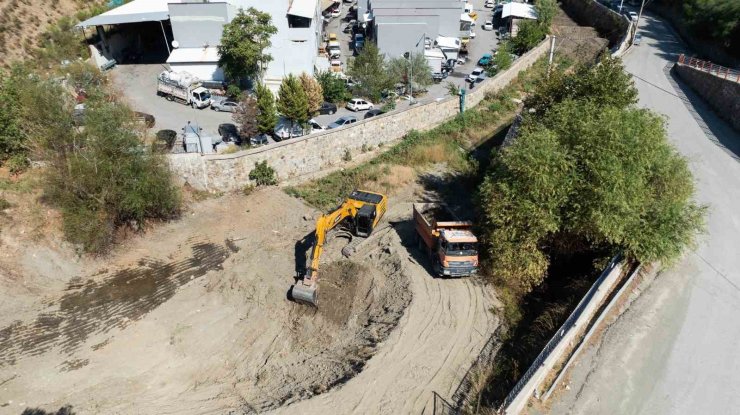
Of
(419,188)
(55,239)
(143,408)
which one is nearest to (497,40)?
(419,188)

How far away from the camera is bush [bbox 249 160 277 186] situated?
28.0m

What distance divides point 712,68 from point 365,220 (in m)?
32.4

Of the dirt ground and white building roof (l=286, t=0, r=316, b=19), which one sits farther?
white building roof (l=286, t=0, r=316, b=19)

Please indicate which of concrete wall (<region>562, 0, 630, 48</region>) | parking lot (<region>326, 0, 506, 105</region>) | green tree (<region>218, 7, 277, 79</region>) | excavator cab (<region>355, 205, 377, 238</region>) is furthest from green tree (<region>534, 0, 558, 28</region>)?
excavator cab (<region>355, 205, 377, 238</region>)

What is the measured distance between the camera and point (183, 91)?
116 ft

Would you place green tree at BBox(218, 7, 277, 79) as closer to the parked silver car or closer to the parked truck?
the parked truck

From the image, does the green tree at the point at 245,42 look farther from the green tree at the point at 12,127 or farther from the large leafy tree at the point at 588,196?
the large leafy tree at the point at 588,196

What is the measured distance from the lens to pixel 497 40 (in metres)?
56.1

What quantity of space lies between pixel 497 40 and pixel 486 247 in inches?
1644

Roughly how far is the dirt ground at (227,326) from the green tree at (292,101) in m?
8.45

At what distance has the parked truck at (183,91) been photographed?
115 ft

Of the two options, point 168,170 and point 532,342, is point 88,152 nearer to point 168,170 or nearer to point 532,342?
point 168,170

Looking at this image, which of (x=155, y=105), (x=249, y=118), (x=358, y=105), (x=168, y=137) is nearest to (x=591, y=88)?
(x=358, y=105)

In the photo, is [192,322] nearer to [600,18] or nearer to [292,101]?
[292,101]
